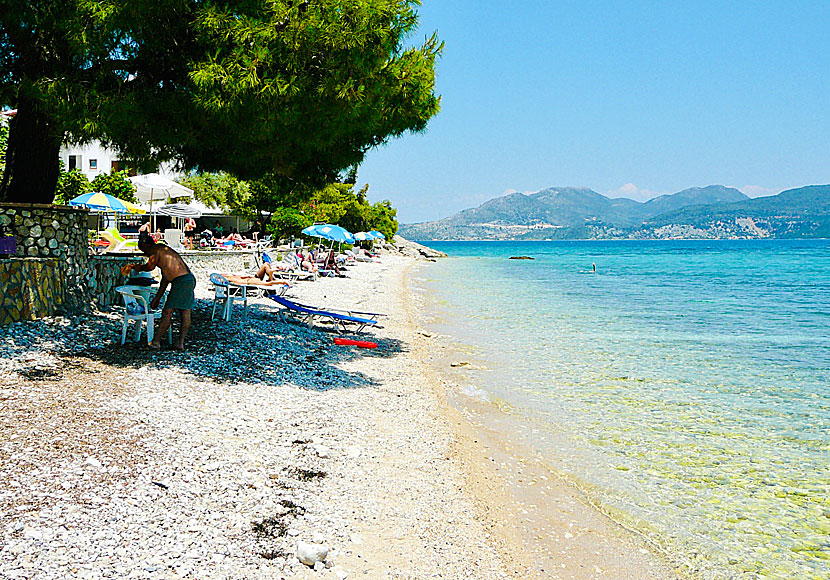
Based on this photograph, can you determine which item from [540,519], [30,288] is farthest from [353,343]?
[540,519]

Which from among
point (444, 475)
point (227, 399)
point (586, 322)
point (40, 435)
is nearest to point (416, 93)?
point (227, 399)

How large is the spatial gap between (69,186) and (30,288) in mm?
22955

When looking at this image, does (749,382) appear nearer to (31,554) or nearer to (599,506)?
(599,506)

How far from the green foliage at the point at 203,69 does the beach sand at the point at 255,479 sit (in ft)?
9.94

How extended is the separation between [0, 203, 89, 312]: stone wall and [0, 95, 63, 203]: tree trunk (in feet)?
0.99

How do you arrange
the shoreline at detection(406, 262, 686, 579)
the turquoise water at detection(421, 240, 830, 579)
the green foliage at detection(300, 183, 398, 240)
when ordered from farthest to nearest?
1. the green foliage at detection(300, 183, 398, 240)
2. the turquoise water at detection(421, 240, 830, 579)
3. the shoreline at detection(406, 262, 686, 579)

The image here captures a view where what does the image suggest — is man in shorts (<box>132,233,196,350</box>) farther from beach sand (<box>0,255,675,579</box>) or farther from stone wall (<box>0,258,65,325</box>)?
stone wall (<box>0,258,65,325</box>)

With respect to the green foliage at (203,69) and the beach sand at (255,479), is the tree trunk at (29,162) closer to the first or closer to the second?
the green foliage at (203,69)

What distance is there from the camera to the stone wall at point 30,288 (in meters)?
9.43

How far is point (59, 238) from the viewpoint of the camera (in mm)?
10289

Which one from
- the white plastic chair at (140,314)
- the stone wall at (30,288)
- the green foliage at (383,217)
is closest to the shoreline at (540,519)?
the white plastic chair at (140,314)

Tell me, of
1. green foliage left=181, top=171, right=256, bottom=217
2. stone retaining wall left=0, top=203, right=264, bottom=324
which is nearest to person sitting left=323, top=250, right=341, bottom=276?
green foliage left=181, top=171, right=256, bottom=217

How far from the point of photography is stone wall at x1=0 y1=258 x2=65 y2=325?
943 cm

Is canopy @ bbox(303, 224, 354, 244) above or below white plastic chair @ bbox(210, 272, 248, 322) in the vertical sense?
above
